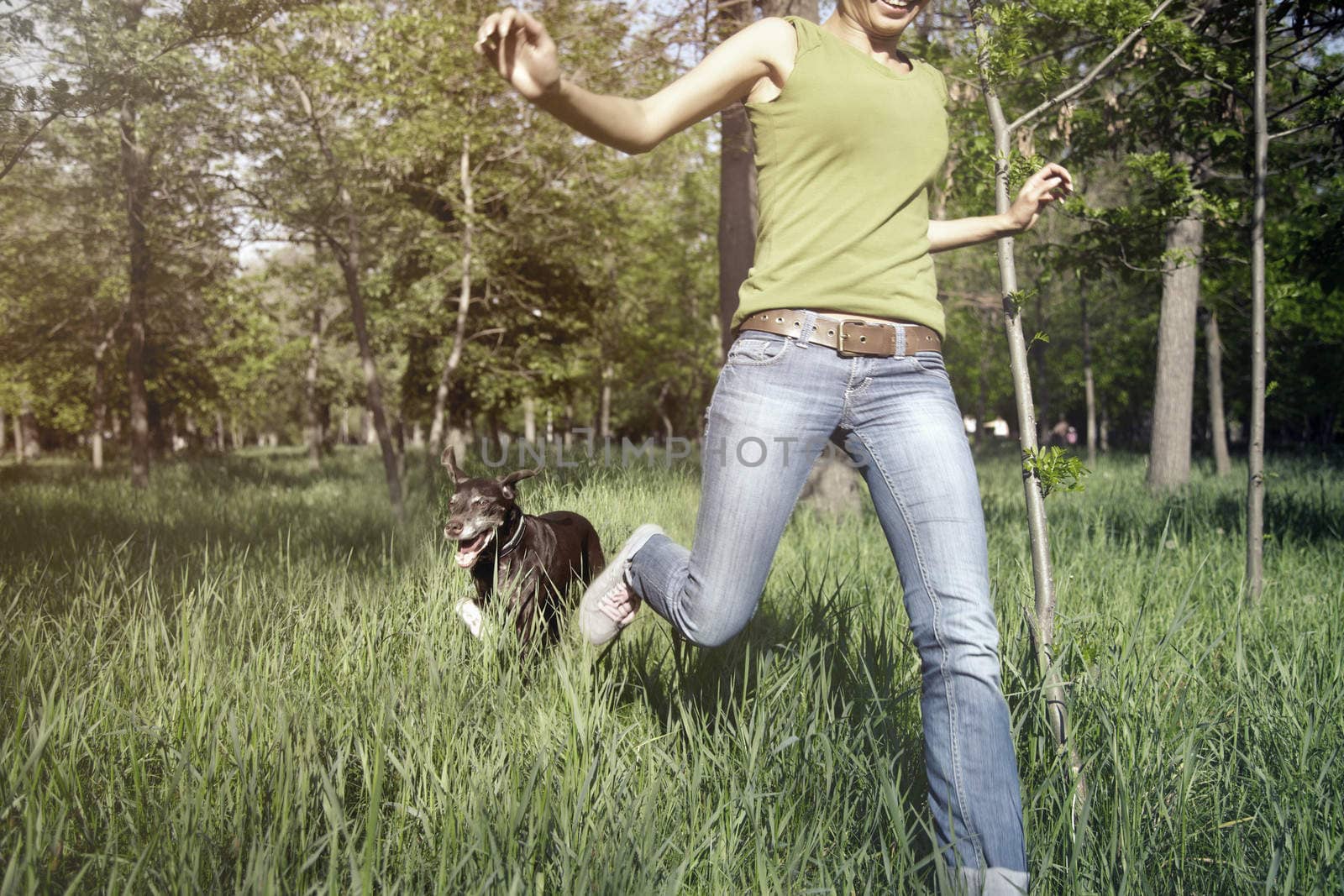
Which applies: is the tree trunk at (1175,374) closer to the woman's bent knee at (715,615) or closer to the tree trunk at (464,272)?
the woman's bent knee at (715,615)

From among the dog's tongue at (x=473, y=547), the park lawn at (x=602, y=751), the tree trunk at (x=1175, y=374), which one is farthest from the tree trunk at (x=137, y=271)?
the tree trunk at (x=1175, y=374)

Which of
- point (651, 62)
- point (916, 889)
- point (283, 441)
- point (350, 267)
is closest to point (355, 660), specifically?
point (916, 889)

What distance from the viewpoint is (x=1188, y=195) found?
4.95 m

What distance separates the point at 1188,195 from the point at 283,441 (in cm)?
9463

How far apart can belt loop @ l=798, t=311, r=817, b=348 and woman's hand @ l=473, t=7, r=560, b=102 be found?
0.81 m

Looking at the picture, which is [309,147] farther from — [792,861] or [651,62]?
[792,861]

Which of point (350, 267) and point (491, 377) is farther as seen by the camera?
point (491, 377)

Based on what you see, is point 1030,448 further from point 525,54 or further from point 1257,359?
point 1257,359

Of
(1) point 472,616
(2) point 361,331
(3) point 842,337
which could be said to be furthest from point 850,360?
(2) point 361,331

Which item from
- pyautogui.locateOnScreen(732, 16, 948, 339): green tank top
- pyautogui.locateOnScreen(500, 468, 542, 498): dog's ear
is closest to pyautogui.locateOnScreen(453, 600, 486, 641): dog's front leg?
pyautogui.locateOnScreen(500, 468, 542, 498): dog's ear

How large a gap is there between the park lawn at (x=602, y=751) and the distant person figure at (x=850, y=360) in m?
0.30

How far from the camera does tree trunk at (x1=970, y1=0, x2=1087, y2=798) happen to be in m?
2.42

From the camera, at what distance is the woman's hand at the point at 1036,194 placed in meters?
2.60

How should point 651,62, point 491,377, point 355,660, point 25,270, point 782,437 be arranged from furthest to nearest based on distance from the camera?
point 491,377 → point 25,270 → point 651,62 → point 355,660 → point 782,437
